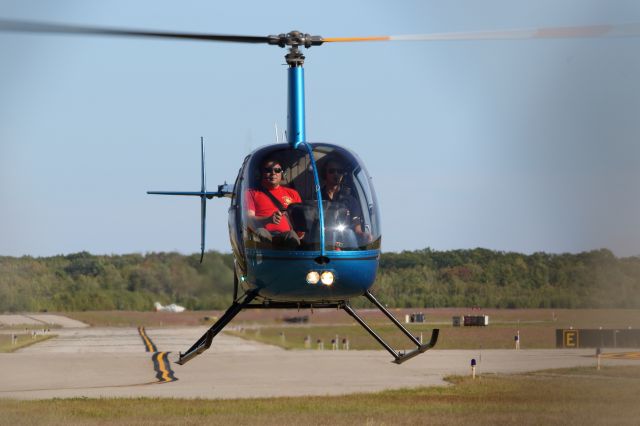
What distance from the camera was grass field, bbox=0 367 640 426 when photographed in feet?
115

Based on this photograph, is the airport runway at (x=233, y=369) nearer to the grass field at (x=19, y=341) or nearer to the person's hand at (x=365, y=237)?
the grass field at (x=19, y=341)

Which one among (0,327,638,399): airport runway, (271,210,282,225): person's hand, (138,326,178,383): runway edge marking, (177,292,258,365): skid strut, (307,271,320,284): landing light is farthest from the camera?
(138,326,178,383): runway edge marking

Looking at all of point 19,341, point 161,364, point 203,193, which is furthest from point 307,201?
point 19,341

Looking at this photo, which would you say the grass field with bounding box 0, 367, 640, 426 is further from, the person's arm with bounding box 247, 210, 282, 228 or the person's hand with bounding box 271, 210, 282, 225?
the person's hand with bounding box 271, 210, 282, 225

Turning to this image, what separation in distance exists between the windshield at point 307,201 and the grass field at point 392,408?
18.3m

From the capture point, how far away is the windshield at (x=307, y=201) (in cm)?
1662

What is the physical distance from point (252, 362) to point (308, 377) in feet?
29.4

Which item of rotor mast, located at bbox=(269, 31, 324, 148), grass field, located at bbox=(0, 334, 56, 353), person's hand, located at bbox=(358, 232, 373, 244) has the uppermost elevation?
rotor mast, located at bbox=(269, 31, 324, 148)

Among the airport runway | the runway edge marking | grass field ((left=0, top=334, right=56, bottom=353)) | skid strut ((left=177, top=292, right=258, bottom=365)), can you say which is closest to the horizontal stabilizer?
skid strut ((left=177, top=292, right=258, bottom=365))

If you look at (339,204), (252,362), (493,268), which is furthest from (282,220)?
(252,362)

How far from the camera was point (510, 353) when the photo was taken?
65.3 meters

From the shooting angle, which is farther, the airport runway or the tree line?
the airport runway

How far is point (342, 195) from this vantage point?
17109 mm

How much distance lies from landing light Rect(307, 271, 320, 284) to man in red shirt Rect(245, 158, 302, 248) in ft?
1.70
